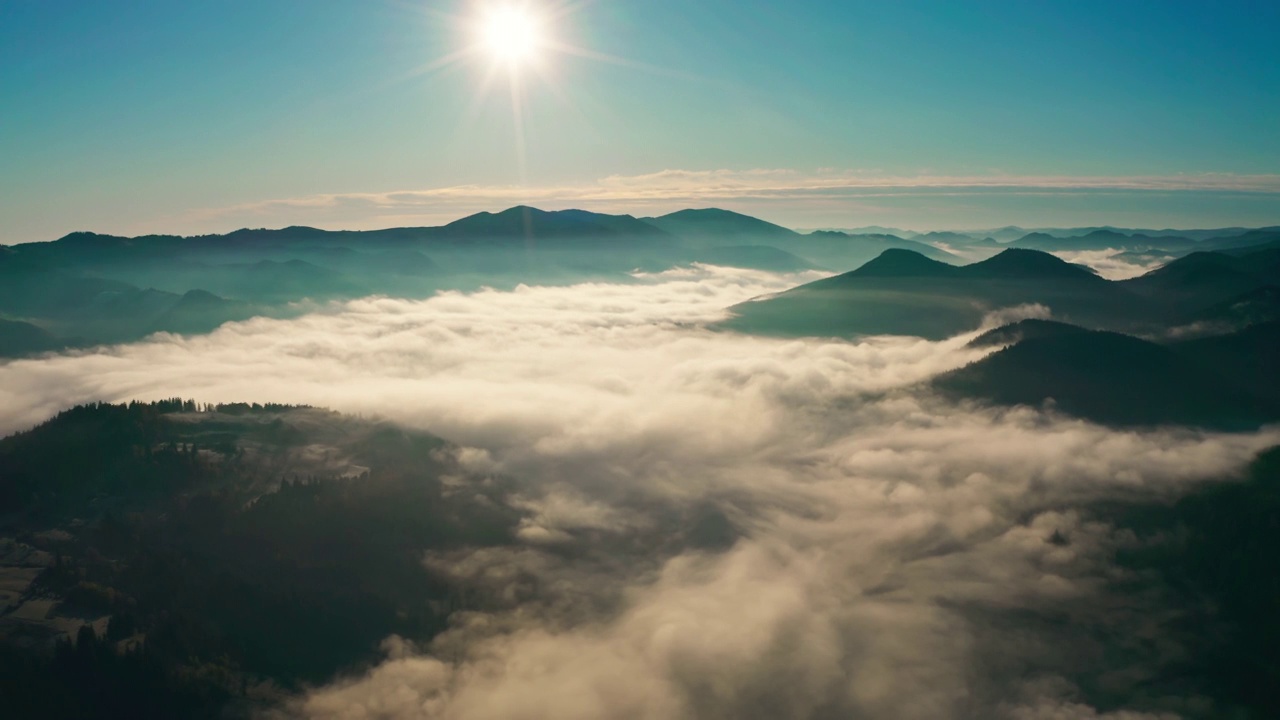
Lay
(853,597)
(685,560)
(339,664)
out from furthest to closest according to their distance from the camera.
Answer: (685,560)
(853,597)
(339,664)

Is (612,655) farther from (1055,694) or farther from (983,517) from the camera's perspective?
(983,517)

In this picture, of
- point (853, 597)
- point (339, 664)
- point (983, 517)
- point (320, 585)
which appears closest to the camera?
point (339, 664)

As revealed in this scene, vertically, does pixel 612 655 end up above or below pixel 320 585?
below

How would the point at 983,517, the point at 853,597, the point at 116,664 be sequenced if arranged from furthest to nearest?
the point at 983,517 < the point at 853,597 < the point at 116,664

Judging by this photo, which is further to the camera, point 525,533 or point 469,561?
point 525,533

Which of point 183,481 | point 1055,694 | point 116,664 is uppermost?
point 183,481

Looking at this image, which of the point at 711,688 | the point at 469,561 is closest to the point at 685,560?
the point at 711,688

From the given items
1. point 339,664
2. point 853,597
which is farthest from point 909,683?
point 339,664

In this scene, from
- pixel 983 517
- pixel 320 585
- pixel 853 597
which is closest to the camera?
pixel 320 585

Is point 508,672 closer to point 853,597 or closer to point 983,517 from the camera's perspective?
point 853,597
